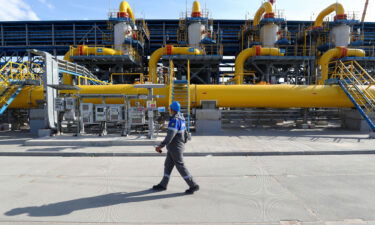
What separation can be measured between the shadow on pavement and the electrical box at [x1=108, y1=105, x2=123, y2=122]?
5.44 metres

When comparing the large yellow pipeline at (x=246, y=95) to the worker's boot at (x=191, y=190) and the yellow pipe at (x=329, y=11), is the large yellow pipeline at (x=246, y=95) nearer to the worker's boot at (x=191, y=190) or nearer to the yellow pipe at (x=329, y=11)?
the worker's boot at (x=191, y=190)

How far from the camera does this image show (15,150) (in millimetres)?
6961

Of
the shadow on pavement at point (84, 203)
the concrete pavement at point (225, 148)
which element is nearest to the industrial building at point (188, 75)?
the concrete pavement at point (225, 148)

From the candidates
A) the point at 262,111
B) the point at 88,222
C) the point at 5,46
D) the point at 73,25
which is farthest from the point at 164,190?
the point at 5,46

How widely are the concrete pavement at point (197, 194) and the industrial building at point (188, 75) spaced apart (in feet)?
11.0

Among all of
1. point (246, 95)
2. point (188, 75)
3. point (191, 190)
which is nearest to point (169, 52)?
point (188, 75)

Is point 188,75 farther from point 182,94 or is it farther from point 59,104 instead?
point 59,104

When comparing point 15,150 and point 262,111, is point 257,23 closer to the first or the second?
point 262,111

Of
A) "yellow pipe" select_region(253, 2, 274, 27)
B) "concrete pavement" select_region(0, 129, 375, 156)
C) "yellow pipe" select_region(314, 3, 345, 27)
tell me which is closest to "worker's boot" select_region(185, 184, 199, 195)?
"concrete pavement" select_region(0, 129, 375, 156)

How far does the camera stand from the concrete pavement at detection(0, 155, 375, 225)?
124 inches

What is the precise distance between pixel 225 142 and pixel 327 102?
666 centimetres

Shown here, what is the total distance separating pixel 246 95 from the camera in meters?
10.7

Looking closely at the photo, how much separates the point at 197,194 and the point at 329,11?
2415 cm

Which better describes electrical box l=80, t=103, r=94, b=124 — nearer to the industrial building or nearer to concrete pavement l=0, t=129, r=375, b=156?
the industrial building
